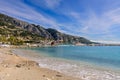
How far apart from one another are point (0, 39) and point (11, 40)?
36.8ft

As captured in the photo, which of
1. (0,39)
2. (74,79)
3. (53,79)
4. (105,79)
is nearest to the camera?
(53,79)

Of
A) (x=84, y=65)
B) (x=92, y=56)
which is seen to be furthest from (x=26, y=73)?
(x=92, y=56)

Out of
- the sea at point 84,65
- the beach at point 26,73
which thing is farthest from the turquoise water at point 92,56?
the beach at point 26,73

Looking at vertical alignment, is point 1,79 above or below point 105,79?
above

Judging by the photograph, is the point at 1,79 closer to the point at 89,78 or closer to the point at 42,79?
the point at 42,79

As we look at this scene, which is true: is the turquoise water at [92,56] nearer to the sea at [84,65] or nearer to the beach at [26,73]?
the sea at [84,65]

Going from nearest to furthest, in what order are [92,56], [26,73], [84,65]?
[26,73], [84,65], [92,56]

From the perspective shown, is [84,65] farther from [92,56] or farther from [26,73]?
[92,56]

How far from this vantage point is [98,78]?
17562mm

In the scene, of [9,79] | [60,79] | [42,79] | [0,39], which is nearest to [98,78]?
[60,79]

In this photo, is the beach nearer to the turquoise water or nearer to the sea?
the sea

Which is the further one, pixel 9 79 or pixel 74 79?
pixel 74 79

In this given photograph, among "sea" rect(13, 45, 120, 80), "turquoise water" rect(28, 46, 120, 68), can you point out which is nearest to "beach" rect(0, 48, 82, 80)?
"sea" rect(13, 45, 120, 80)

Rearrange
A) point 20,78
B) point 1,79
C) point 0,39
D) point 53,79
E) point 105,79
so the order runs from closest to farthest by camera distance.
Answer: point 1,79 < point 20,78 < point 53,79 < point 105,79 < point 0,39
